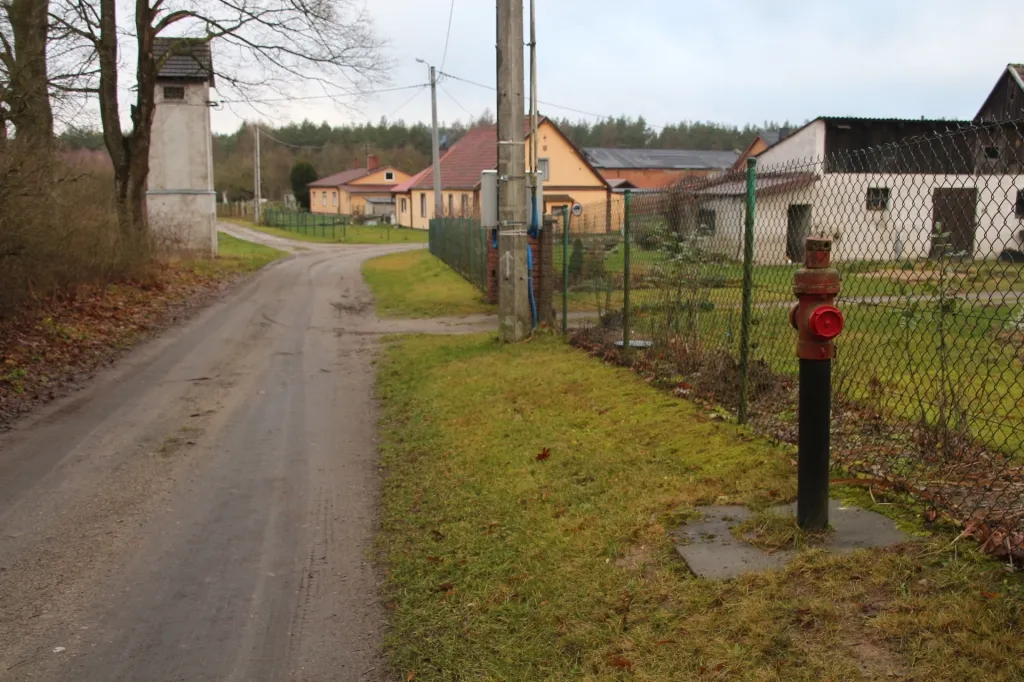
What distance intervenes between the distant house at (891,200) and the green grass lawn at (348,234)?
47.0 m

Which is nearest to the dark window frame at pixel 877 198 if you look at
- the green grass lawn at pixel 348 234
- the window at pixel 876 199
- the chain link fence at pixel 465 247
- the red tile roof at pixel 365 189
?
the window at pixel 876 199

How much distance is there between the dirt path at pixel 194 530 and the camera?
13.7 feet

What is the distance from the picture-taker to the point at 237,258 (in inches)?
1345

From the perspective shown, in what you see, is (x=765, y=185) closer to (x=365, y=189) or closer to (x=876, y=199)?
(x=876, y=199)

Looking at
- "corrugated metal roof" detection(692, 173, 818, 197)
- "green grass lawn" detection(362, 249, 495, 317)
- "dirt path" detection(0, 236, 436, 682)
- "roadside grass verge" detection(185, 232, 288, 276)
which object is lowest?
"dirt path" detection(0, 236, 436, 682)

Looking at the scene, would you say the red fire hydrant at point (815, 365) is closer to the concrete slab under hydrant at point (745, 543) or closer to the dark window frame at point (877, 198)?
the concrete slab under hydrant at point (745, 543)

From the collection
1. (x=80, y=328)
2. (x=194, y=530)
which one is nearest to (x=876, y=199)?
(x=194, y=530)

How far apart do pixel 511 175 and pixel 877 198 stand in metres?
6.31

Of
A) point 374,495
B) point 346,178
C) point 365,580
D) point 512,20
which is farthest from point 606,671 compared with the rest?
point 346,178

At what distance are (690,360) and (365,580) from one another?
13.8 ft

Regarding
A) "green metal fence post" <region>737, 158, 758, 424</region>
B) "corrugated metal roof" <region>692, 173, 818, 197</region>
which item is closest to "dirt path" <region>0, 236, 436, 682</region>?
"green metal fence post" <region>737, 158, 758, 424</region>

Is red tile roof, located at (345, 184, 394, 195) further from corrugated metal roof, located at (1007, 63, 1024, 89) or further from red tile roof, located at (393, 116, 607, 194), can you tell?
corrugated metal roof, located at (1007, 63, 1024, 89)

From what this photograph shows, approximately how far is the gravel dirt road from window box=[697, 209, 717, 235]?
3.48 m

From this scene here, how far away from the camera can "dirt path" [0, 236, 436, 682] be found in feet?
13.7
